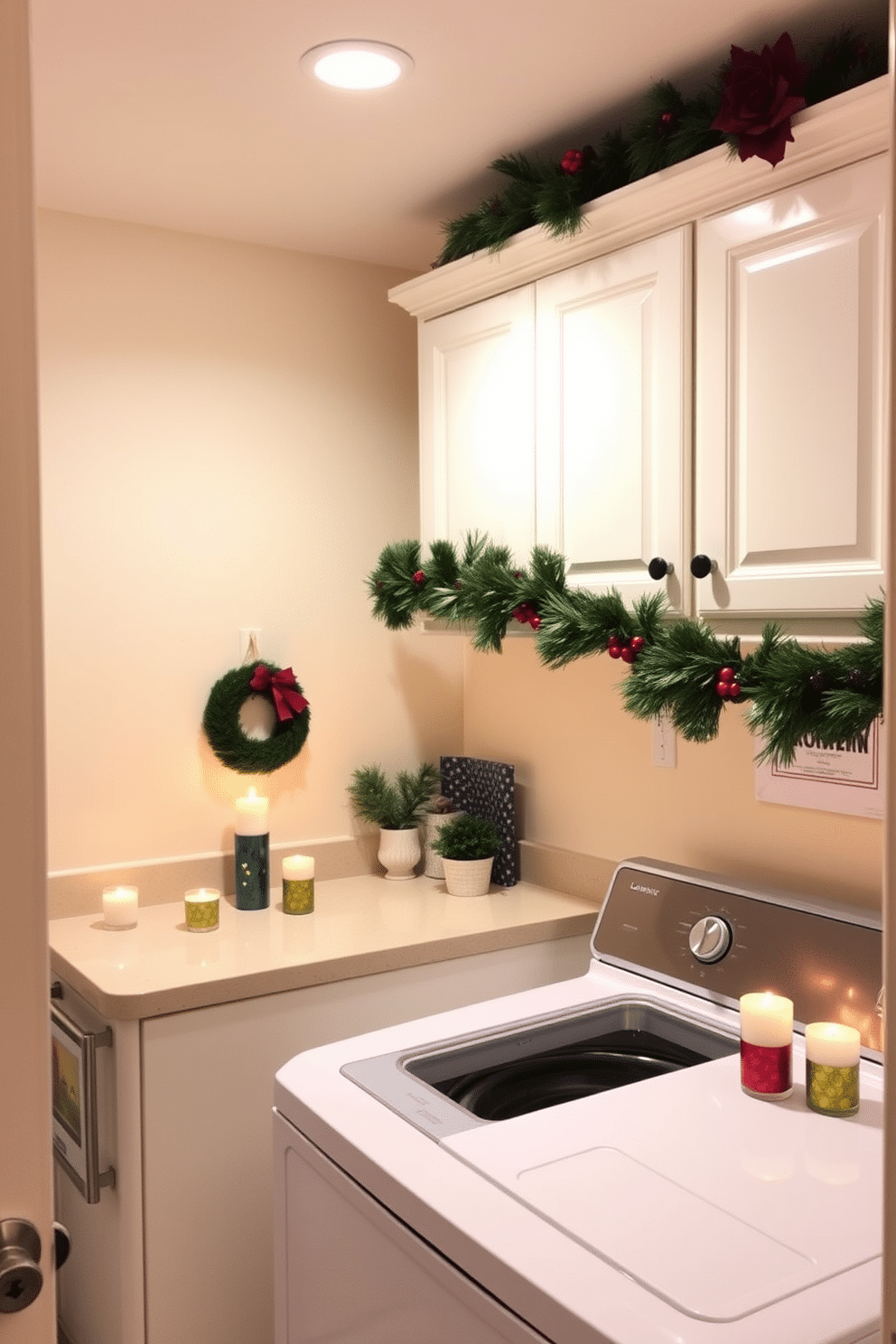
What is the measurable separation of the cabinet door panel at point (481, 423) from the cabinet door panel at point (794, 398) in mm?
422

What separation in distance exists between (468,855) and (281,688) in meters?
0.54

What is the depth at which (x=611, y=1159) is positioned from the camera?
134cm

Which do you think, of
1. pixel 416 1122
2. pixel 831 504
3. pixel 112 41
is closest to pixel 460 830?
pixel 416 1122

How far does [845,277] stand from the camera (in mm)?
1445

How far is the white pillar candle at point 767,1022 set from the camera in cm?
148

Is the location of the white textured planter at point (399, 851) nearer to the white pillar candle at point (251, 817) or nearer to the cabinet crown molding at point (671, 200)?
the white pillar candle at point (251, 817)

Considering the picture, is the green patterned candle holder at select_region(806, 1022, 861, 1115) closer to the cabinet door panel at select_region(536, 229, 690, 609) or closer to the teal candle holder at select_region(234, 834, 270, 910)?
the cabinet door panel at select_region(536, 229, 690, 609)

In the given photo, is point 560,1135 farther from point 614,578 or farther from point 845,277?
point 845,277

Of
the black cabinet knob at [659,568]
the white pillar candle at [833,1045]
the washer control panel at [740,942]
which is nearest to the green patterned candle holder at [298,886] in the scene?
the washer control panel at [740,942]

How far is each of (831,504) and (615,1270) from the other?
0.96 meters

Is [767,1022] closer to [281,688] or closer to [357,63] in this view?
[281,688]

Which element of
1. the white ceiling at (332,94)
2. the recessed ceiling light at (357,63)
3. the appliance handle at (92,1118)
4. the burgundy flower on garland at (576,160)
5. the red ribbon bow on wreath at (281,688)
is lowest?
the appliance handle at (92,1118)

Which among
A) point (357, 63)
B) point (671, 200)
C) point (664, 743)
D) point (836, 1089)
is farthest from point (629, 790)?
point (357, 63)

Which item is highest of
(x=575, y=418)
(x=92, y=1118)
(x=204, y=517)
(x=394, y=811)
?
(x=575, y=418)
